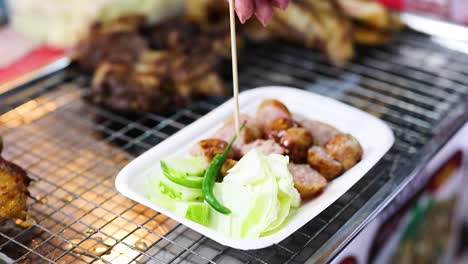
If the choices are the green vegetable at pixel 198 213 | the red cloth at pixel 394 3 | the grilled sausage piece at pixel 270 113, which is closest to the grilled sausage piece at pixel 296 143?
the grilled sausage piece at pixel 270 113

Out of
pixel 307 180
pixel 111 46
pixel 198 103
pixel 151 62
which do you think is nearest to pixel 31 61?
pixel 111 46

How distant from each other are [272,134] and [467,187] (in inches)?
46.4

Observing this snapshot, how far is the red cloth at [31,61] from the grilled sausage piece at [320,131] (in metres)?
1.62

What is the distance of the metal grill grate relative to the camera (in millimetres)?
1981

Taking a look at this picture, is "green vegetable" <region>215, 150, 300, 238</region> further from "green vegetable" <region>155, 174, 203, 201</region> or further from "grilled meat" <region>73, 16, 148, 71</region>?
"grilled meat" <region>73, 16, 148, 71</region>

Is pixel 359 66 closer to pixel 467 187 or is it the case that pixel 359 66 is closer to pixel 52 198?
pixel 467 187

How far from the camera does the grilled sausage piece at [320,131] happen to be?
2.24 metres

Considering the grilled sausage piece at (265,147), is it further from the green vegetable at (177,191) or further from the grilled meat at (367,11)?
the grilled meat at (367,11)

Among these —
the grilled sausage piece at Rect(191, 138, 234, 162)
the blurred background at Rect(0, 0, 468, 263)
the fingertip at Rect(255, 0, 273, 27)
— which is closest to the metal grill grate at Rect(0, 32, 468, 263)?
the blurred background at Rect(0, 0, 468, 263)

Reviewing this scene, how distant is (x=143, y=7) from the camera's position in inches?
134

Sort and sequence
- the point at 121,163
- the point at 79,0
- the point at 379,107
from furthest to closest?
the point at 79,0 < the point at 379,107 < the point at 121,163

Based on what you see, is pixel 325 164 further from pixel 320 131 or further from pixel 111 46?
pixel 111 46

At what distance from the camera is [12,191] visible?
2.09 meters

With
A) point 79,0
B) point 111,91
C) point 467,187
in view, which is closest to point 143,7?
point 79,0
